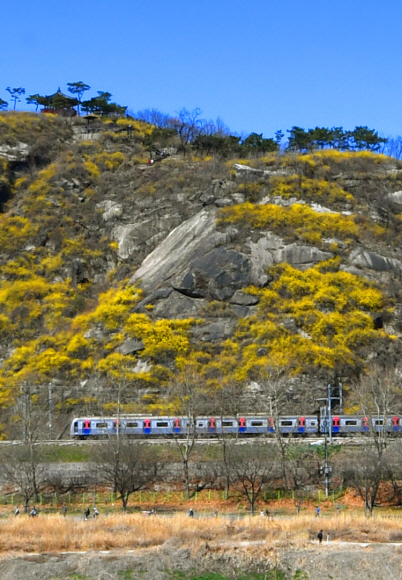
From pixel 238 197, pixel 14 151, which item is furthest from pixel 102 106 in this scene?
pixel 238 197

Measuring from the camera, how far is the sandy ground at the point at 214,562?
99.3 feet

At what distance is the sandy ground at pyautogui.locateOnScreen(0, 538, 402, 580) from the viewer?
3027cm

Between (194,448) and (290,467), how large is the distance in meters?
7.60

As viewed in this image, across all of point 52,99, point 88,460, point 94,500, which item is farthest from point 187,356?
point 52,99

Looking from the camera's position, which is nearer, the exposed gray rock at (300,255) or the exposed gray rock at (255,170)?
the exposed gray rock at (300,255)

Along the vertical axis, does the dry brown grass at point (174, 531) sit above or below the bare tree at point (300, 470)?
below

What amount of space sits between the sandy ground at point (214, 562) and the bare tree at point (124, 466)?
42.7ft

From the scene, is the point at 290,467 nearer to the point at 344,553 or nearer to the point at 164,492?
the point at 164,492

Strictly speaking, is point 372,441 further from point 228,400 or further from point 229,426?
point 228,400

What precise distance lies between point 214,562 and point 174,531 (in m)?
3.84

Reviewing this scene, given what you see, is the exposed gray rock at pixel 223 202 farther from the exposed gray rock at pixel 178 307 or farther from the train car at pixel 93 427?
the train car at pixel 93 427

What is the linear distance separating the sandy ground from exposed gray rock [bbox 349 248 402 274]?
143 ft

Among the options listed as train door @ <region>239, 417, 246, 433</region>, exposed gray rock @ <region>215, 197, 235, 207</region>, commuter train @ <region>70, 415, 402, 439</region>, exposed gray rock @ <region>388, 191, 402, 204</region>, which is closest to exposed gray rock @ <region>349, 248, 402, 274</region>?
exposed gray rock @ <region>388, 191, 402, 204</region>

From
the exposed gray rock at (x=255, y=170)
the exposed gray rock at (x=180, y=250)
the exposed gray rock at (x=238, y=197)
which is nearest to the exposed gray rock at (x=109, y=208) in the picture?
the exposed gray rock at (x=180, y=250)
